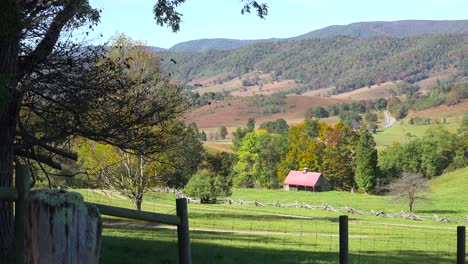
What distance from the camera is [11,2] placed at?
9.45 m

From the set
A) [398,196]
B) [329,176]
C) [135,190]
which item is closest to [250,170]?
[329,176]

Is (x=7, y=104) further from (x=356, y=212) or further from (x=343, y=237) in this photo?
(x=356, y=212)

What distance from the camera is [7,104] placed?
387 inches

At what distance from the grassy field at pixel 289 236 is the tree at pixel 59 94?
301 centimetres

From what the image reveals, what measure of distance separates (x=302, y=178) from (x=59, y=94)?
75.4 metres

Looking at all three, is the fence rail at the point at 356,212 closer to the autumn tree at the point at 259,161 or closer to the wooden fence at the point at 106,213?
the autumn tree at the point at 259,161

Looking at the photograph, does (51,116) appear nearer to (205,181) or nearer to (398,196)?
(205,181)

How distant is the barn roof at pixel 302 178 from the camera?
83.9 m

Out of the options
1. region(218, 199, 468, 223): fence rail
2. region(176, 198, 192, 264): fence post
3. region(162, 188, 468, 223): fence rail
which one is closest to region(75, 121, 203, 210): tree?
region(162, 188, 468, 223): fence rail

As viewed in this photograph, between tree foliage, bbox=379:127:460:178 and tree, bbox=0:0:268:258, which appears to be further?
tree foliage, bbox=379:127:460:178

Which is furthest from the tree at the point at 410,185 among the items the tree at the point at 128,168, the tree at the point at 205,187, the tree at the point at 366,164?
the tree at the point at 128,168

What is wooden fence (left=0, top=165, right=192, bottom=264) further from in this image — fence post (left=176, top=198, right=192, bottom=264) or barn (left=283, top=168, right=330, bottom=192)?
barn (left=283, top=168, right=330, bottom=192)

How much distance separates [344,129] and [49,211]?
85043 mm

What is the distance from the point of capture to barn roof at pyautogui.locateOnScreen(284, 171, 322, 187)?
275ft
